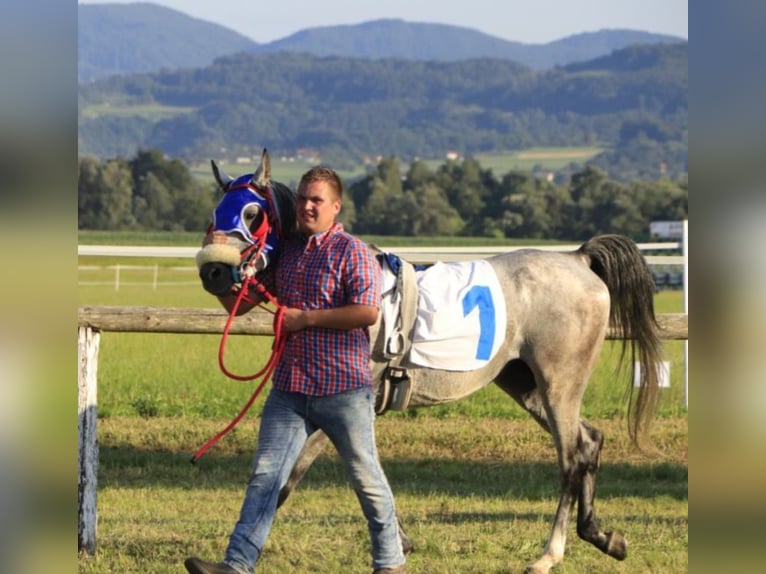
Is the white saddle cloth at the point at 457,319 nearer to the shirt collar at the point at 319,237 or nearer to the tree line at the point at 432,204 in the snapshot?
the shirt collar at the point at 319,237

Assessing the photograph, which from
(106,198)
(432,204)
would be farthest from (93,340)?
(432,204)

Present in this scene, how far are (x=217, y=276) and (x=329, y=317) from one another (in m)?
0.64

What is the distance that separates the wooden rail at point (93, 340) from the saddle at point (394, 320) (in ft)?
4.48

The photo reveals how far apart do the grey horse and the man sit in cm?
96

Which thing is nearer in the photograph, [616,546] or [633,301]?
[616,546]

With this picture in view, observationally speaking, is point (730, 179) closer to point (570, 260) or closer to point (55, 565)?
point (55, 565)

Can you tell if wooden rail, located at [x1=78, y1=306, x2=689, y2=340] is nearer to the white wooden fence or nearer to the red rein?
the white wooden fence

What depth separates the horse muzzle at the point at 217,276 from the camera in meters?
5.15

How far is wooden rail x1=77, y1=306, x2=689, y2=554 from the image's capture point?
6297 millimetres

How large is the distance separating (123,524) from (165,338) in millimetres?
9436

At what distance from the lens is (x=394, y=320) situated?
581 cm

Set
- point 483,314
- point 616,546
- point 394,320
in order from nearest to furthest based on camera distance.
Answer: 1. point 394,320
2. point 483,314
3. point 616,546

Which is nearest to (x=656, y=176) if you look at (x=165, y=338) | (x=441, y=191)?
(x=441, y=191)

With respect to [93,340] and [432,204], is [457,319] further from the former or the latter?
[432,204]
